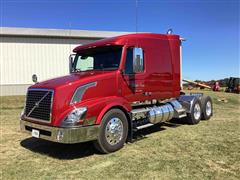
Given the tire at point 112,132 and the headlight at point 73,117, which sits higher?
the headlight at point 73,117

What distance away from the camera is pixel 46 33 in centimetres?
2067

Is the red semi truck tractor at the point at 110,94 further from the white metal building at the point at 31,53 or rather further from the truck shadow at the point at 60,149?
the white metal building at the point at 31,53

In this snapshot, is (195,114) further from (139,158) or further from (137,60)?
(139,158)

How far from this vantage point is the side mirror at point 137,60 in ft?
24.3

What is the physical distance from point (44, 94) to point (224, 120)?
735 centimetres

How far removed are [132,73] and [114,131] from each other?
1.63 meters

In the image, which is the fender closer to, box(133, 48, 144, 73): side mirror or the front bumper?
the front bumper

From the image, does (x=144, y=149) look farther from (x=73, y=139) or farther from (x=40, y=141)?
(x=40, y=141)

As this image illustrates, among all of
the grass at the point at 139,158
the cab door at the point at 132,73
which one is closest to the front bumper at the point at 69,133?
the grass at the point at 139,158

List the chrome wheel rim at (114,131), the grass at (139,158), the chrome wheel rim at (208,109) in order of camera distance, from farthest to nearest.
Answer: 1. the chrome wheel rim at (208,109)
2. the chrome wheel rim at (114,131)
3. the grass at (139,158)

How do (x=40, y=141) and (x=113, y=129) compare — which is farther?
(x=40, y=141)

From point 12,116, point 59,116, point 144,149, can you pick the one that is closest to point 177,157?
point 144,149

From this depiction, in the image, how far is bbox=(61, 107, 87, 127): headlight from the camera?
605 cm

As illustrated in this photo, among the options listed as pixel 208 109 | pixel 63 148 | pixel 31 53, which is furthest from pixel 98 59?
pixel 31 53
